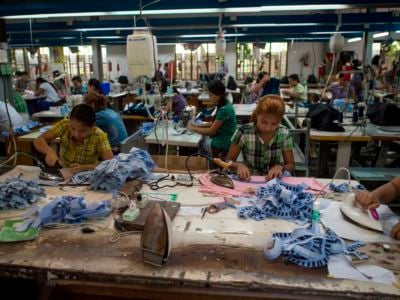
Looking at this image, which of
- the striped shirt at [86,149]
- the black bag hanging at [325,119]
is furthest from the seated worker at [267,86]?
the striped shirt at [86,149]

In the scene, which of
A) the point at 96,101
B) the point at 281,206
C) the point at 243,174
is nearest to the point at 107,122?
the point at 96,101

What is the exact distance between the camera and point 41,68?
35.0ft

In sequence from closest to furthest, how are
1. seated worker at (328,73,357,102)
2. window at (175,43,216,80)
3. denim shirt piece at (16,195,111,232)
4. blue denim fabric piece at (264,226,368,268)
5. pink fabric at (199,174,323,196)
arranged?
blue denim fabric piece at (264,226,368,268)
denim shirt piece at (16,195,111,232)
pink fabric at (199,174,323,196)
seated worker at (328,73,357,102)
window at (175,43,216,80)

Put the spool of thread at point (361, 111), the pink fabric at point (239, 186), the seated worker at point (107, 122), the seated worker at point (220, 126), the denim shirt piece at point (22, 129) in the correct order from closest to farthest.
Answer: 1. the pink fabric at point (239, 186)
2. the seated worker at point (107, 122)
3. the seated worker at point (220, 126)
4. the denim shirt piece at point (22, 129)
5. the spool of thread at point (361, 111)

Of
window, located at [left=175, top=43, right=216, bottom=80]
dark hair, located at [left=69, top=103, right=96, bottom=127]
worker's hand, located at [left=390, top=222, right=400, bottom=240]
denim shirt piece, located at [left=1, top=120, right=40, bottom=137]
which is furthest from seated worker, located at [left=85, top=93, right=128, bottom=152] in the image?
window, located at [left=175, top=43, right=216, bottom=80]

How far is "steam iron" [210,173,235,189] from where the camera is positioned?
196cm

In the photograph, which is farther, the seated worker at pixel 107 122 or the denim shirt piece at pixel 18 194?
the seated worker at pixel 107 122

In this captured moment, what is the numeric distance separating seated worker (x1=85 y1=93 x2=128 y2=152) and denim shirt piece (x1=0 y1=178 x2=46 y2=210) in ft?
5.24

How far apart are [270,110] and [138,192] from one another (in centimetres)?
101

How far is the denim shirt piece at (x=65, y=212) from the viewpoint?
4.95ft

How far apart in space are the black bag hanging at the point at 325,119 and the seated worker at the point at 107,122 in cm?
220

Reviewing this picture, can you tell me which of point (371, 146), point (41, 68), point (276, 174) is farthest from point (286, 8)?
point (41, 68)

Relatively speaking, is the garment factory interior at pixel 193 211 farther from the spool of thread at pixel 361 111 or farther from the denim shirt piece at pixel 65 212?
the spool of thread at pixel 361 111

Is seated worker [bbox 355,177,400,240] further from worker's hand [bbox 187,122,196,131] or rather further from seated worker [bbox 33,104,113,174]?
worker's hand [bbox 187,122,196,131]
